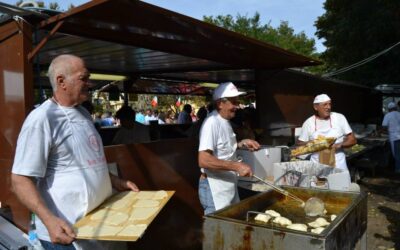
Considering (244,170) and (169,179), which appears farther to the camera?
(169,179)

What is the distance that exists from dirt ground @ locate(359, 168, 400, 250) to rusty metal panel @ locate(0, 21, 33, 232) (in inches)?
190

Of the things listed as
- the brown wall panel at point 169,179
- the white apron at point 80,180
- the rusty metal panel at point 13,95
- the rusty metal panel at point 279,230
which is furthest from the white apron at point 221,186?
the rusty metal panel at point 13,95

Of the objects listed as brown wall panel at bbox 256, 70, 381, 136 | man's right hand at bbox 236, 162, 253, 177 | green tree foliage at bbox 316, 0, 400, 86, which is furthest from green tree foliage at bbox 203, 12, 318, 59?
man's right hand at bbox 236, 162, 253, 177

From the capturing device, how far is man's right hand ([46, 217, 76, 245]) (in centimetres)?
193

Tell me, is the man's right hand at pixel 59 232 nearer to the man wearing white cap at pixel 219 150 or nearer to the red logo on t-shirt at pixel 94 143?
the red logo on t-shirt at pixel 94 143

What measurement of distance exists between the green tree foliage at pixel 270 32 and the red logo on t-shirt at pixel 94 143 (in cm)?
2529

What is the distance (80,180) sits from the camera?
2232 mm

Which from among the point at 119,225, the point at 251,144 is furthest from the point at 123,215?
the point at 251,144

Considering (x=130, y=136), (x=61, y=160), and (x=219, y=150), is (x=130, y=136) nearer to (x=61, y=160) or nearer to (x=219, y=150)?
(x=219, y=150)

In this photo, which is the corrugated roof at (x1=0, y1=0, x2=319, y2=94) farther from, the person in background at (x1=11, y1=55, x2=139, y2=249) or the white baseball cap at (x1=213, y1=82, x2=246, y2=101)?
the person in background at (x1=11, y1=55, x2=139, y2=249)

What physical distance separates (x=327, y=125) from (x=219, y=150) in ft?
7.09

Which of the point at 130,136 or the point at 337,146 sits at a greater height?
the point at 130,136

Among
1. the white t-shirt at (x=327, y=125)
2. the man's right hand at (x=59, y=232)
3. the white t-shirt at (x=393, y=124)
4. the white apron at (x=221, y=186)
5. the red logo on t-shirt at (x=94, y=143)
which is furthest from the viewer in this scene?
the white t-shirt at (x=393, y=124)

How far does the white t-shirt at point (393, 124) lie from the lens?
1094 cm
